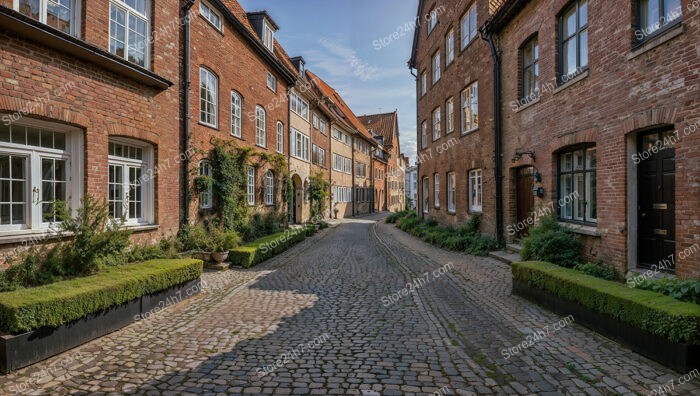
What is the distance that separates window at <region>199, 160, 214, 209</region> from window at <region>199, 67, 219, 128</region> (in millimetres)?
1309

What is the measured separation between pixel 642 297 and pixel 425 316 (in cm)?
291

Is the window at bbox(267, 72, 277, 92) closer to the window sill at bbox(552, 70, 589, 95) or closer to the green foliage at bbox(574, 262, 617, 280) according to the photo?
the window sill at bbox(552, 70, 589, 95)

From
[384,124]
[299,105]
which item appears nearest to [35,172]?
[299,105]

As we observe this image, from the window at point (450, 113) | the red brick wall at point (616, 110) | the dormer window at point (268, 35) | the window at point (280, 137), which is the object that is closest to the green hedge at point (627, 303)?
the red brick wall at point (616, 110)

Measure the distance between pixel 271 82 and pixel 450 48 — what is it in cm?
848

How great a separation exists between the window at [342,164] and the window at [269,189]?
1365cm

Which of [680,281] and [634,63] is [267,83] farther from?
[680,281]

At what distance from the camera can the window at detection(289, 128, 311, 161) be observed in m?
22.0

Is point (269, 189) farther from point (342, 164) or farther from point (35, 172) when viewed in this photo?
point (342, 164)

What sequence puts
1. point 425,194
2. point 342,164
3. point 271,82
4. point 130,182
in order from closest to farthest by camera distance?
point 130,182 < point 271,82 < point 425,194 < point 342,164

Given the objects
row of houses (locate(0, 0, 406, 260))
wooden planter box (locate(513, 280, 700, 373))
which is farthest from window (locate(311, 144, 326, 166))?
wooden planter box (locate(513, 280, 700, 373))

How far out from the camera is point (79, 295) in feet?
16.2

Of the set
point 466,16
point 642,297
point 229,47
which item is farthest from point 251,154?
point 642,297

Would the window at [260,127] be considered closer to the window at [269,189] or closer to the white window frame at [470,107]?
the window at [269,189]
